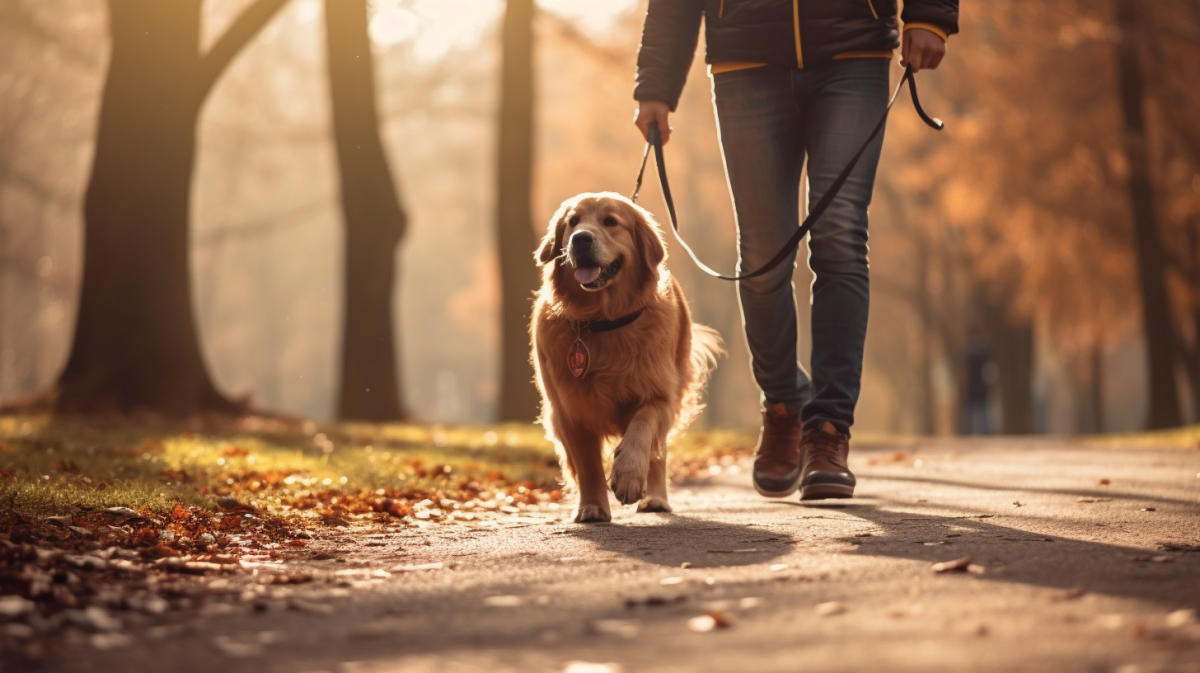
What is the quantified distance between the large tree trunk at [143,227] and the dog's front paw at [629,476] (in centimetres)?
751

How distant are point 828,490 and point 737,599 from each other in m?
2.26

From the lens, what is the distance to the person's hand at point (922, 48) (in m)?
5.27

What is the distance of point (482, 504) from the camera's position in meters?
6.47

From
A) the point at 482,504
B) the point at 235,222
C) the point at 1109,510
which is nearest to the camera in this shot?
the point at 1109,510

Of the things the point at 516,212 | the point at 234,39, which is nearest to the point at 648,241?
the point at 234,39

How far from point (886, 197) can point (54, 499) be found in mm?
23570

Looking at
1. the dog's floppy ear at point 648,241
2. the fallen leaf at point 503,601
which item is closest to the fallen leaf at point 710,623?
the fallen leaf at point 503,601

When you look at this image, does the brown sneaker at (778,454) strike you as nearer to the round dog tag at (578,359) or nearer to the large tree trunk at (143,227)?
the round dog tag at (578,359)

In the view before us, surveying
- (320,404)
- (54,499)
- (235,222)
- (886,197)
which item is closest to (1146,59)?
(886,197)

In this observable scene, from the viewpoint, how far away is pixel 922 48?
5.28 meters

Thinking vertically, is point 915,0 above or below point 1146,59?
below

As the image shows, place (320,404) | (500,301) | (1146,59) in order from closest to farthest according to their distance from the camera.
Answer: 1. (500,301)
2. (1146,59)
3. (320,404)

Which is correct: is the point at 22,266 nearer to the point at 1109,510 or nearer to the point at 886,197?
the point at 886,197

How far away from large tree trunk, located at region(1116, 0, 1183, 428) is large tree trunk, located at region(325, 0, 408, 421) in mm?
9593
